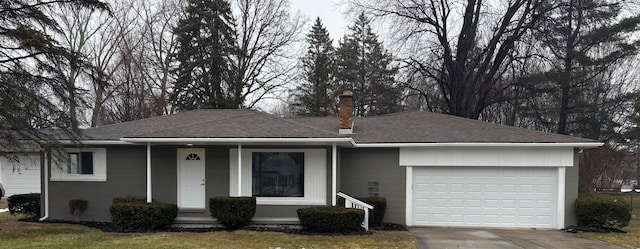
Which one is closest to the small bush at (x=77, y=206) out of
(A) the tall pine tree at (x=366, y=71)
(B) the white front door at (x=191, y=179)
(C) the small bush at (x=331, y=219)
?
(B) the white front door at (x=191, y=179)

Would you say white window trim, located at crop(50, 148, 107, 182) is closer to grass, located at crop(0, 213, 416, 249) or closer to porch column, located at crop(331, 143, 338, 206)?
grass, located at crop(0, 213, 416, 249)

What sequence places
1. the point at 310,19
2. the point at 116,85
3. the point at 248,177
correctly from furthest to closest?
the point at 310,19
the point at 116,85
the point at 248,177

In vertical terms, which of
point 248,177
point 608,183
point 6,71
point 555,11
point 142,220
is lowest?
point 608,183

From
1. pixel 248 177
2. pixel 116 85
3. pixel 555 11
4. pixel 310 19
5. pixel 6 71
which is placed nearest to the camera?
pixel 6 71

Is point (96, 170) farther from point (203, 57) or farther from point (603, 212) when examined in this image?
point (203, 57)

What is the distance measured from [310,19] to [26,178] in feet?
64.6

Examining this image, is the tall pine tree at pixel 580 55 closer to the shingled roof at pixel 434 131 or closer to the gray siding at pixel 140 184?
the shingled roof at pixel 434 131

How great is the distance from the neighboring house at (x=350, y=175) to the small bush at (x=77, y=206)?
6.2 inches

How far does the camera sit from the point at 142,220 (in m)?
10.8

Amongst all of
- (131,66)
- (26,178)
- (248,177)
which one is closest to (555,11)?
(248,177)

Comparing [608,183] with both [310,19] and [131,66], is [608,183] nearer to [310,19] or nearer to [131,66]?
[310,19]

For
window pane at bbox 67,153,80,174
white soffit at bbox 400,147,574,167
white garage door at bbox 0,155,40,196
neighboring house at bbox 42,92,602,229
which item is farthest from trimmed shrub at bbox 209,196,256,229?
white garage door at bbox 0,155,40,196

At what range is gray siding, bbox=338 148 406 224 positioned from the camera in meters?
12.4

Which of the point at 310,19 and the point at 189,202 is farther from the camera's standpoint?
the point at 310,19
